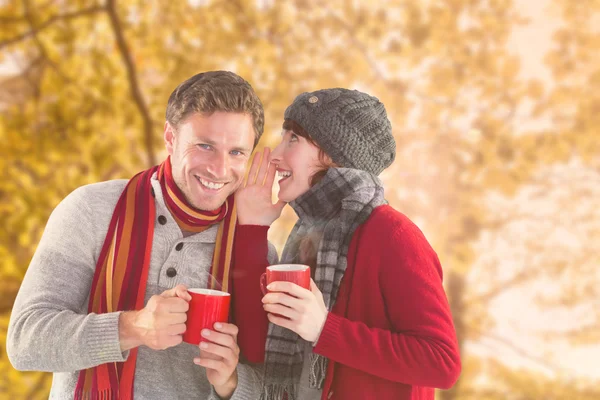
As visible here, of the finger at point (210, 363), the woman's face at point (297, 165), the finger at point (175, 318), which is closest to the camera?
the finger at point (175, 318)

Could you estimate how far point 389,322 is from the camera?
1593 millimetres

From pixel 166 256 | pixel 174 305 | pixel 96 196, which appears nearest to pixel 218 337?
pixel 174 305

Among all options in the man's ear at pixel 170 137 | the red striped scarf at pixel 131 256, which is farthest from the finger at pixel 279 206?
the man's ear at pixel 170 137

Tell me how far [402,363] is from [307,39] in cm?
304

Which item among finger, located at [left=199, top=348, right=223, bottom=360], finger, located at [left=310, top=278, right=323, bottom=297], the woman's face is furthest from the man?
finger, located at [left=310, top=278, right=323, bottom=297]

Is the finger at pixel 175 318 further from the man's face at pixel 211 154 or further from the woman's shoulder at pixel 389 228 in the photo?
the woman's shoulder at pixel 389 228

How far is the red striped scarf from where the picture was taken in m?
1.65

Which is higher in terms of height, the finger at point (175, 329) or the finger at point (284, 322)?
the finger at point (284, 322)

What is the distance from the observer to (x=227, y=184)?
69.2 inches

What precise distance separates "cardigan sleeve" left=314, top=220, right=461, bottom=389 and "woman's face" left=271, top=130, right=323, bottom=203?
1.09 feet

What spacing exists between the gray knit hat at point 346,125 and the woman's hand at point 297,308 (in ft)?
1.51

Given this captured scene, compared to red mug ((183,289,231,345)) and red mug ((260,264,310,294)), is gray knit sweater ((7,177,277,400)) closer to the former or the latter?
red mug ((183,289,231,345))

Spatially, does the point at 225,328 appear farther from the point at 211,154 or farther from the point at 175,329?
the point at 211,154

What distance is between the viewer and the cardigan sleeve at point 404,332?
4.83 feet
